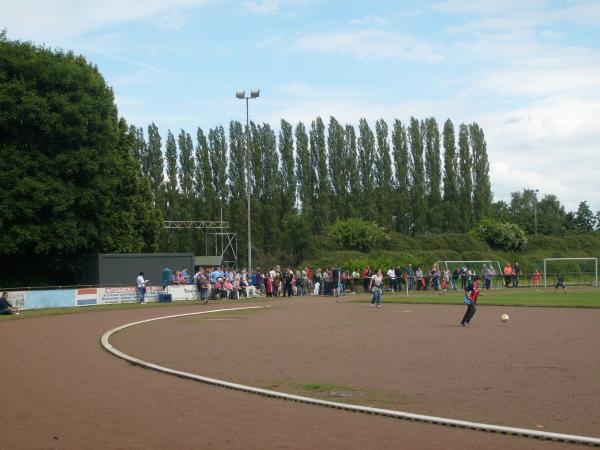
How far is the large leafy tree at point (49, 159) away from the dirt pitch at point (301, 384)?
21.5 m

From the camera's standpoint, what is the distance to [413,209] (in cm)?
8012

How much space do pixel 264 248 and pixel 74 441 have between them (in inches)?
2688

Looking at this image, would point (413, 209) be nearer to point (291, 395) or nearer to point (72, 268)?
point (72, 268)

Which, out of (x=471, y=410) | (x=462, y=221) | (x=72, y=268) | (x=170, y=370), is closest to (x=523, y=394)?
(x=471, y=410)

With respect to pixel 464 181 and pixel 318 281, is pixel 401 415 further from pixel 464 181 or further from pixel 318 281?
pixel 464 181

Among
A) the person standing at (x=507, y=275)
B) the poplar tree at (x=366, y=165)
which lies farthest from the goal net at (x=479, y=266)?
the poplar tree at (x=366, y=165)

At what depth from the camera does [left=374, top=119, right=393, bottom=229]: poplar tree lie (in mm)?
78812

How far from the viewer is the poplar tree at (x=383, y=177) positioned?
78.8 metres

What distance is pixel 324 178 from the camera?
79.2 metres

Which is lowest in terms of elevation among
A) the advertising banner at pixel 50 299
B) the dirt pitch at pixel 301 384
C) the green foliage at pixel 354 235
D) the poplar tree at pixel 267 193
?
the dirt pitch at pixel 301 384

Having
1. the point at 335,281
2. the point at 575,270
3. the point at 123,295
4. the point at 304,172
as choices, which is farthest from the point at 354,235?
the point at 123,295

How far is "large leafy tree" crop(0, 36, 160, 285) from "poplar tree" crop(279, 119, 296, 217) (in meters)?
31.7

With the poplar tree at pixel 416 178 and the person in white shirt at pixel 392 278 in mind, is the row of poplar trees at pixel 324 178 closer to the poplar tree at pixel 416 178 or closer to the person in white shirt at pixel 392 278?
the poplar tree at pixel 416 178

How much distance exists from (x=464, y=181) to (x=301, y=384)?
237 ft
